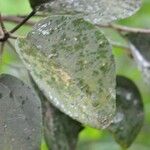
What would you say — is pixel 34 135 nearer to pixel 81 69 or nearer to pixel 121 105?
pixel 81 69

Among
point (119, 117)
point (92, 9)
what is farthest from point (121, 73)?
point (92, 9)

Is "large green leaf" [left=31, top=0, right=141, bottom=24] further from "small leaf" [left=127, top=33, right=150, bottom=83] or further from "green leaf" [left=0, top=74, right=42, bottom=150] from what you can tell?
"small leaf" [left=127, top=33, right=150, bottom=83]

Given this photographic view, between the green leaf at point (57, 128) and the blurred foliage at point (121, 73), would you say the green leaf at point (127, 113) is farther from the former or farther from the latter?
the blurred foliage at point (121, 73)

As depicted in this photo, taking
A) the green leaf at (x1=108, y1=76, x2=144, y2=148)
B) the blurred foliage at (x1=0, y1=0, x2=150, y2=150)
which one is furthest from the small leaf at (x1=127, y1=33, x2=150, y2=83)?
the blurred foliage at (x1=0, y1=0, x2=150, y2=150)

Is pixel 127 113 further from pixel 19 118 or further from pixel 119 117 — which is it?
pixel 19 118

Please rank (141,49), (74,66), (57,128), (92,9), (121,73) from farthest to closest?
(121,73) < (141,49) < (57,128) < (92,9) < (74,66)

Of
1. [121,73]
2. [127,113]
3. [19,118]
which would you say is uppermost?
[19,118]

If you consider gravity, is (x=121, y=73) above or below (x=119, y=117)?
below

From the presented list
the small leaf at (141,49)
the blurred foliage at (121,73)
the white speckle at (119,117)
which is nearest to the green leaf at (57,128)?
the white speckle at (119,117)
